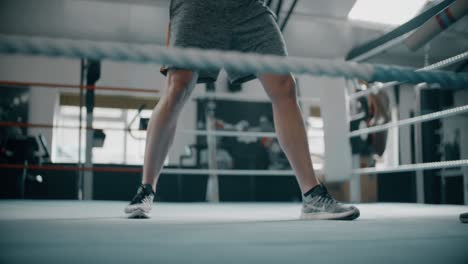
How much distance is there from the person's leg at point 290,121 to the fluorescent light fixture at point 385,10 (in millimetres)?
3076

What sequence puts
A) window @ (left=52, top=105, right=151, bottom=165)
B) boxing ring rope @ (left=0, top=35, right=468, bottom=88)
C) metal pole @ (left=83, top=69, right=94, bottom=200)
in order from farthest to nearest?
1. window @ (left=52, top=105, right=151, bottom=165)
2. metal pole @ (left=83, top=69, right=94, bottom=200)
3. boxing ring rope @ (left=0, top=35, right=468, bottom=88)

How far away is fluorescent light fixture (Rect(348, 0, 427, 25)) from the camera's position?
158 inches

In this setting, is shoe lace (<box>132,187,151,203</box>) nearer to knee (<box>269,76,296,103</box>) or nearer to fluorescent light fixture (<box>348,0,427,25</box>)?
knee (<box>269,76,296,103</box>)

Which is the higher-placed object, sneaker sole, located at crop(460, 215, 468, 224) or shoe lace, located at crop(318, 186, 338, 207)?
shoe lace, located at crop(318, 186, 338, 207)

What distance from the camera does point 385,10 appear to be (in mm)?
4301

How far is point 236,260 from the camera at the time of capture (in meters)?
0.51

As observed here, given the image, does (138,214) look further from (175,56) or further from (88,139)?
(88,139)

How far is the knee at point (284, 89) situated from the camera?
1.22m

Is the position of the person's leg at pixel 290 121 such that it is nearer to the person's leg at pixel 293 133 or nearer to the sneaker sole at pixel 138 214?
the person's leg at pixel 293 133

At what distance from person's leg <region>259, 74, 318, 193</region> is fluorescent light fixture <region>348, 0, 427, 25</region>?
3.08 meters

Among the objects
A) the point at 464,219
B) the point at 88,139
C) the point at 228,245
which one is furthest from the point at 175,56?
the point at 88,139

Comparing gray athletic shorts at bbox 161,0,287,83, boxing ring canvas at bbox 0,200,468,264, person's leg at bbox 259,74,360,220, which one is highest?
gray athletic shorts at bbox 161,0,287,83

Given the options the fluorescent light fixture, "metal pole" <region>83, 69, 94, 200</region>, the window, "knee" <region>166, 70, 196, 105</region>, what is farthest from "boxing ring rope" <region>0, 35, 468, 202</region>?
the window

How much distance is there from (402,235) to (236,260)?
1.31ft
